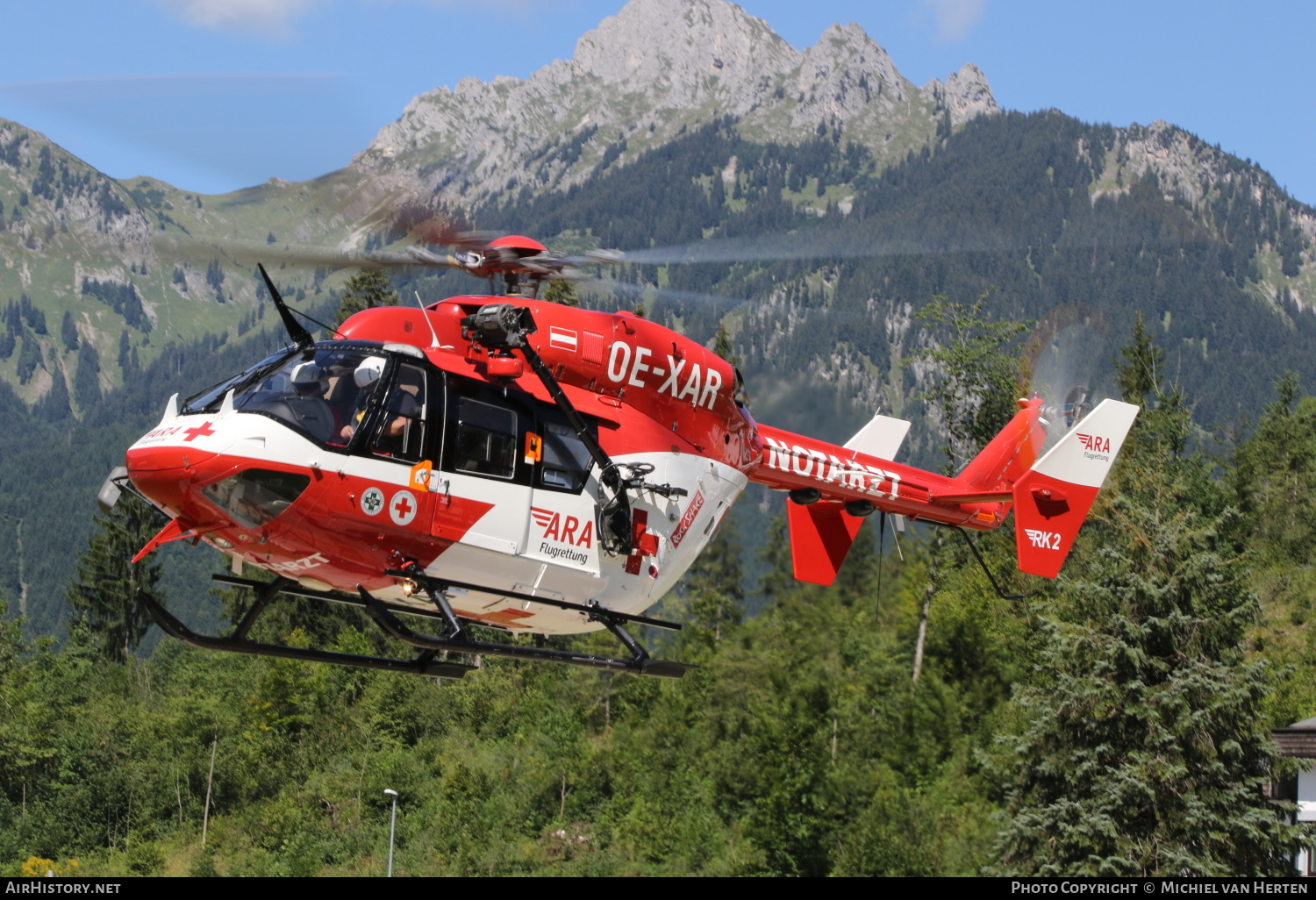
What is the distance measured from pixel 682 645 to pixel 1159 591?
29.1 m

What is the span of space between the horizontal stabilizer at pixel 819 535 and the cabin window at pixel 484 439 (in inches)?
223

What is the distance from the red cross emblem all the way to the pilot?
1.11 metres

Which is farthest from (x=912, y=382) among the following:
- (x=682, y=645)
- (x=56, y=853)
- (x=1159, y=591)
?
(x=56, y=853)

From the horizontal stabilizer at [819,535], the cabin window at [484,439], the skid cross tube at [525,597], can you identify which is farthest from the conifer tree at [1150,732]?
the cabin window at [484,439]

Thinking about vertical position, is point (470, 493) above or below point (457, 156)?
below

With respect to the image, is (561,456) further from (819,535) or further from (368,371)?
(819,535)

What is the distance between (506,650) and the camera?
12.3 meters

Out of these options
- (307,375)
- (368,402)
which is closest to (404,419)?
(368,402)

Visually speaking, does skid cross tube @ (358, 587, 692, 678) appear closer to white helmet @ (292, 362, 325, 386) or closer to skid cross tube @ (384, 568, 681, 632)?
skid cross tube @ (384, 568, 681, 632)

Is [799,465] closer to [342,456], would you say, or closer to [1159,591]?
[342,456]

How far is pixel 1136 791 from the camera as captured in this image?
2661cm

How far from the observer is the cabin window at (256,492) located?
451 inches

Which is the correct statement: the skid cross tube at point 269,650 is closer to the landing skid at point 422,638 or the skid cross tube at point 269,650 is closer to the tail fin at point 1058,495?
the landing skid at point 422,638

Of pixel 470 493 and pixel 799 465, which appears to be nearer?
pixel 470 493
